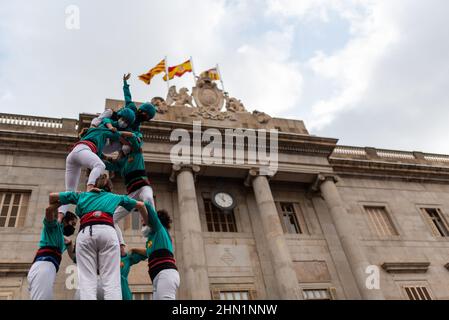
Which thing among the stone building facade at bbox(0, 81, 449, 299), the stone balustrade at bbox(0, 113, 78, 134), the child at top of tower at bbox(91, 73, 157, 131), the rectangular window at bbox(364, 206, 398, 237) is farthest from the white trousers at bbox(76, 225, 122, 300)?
the rectangular window at bbox(364, 206, 398, 237)

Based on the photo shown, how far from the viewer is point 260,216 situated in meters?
19.7

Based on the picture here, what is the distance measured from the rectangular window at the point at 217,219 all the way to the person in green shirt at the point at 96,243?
14.2 meters

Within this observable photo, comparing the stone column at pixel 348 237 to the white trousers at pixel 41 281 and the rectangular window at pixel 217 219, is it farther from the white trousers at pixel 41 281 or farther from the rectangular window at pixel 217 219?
the white trousers at pixel 41 281

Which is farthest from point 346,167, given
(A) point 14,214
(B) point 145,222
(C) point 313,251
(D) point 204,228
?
(B) point 145,222

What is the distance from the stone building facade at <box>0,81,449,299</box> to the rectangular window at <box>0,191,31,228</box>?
0.04 m

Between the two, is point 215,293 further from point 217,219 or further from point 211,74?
point 211,74

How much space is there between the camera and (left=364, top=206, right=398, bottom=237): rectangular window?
22656 millimetres

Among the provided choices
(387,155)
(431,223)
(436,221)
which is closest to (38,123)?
(387,155)

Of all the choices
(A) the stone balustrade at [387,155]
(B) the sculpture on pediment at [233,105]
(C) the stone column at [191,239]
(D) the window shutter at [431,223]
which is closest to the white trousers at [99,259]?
(C) the stone column at [191,239]

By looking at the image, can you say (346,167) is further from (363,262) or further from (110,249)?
(110,249)

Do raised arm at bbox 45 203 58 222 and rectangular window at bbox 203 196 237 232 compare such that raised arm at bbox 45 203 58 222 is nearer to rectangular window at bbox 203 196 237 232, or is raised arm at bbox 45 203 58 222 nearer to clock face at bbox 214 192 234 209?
rectangular window at bbox 203 196 237 232

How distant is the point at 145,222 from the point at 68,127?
52.9 feet

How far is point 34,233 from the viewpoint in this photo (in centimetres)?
1634
